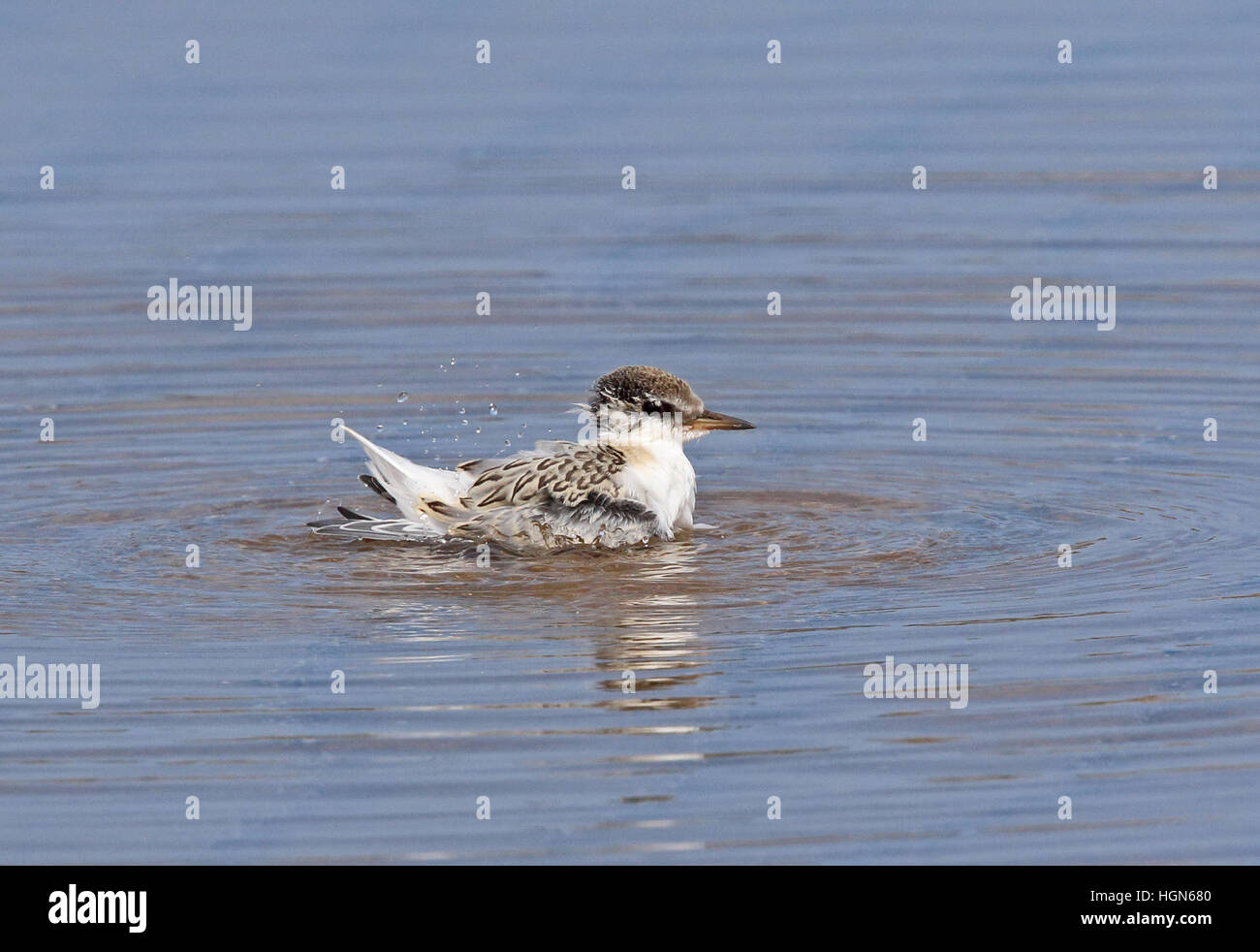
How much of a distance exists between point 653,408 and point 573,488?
716mm

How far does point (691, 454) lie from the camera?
14.0m

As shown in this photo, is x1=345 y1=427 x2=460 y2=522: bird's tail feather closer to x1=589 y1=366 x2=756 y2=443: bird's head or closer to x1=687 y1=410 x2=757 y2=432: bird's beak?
x1=589 y1=366 x2=756 y2=443: bird's head

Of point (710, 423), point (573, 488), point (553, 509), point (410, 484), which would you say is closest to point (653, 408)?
point (710, 423)

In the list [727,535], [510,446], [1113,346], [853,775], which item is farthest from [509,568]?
[1113,346]

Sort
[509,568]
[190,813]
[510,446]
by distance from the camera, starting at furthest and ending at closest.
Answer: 1. [510,446]
2. [509,568]
3. [190,813]

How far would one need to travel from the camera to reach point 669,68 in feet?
65.8

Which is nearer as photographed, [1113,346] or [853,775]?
[853,775]

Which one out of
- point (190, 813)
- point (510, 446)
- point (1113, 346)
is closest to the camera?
point (190, 813)

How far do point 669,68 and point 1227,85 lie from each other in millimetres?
4539

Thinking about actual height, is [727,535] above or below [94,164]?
below

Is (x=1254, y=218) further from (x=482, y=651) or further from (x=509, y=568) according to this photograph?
(x=482, y=651)

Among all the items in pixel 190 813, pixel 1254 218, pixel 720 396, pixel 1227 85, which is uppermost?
pixel 1227 85

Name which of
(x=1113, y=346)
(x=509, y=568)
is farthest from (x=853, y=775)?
(x=1113, y=346)

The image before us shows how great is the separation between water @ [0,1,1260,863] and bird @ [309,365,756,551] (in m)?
0.16
